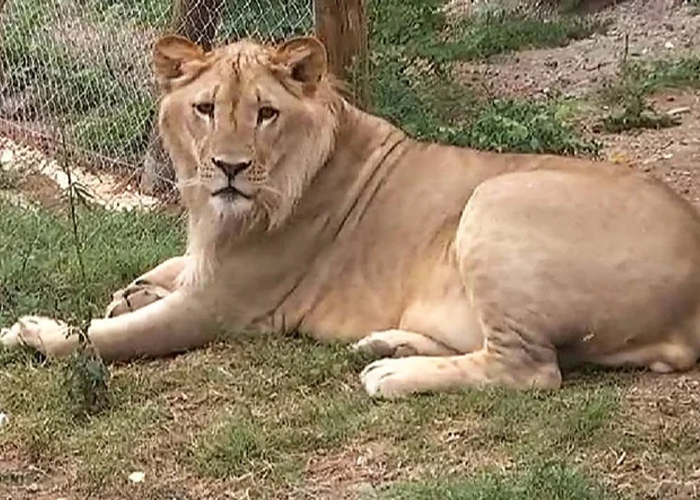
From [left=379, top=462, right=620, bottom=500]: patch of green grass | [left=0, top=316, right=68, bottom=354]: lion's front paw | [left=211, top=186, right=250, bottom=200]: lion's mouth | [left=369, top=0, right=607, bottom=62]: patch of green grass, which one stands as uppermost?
[left=211, top=186, right=250, bottom=200]: lion's mouth

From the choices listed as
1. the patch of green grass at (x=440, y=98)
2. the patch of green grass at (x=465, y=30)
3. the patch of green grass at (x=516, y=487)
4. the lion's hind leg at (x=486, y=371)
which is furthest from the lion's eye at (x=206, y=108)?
the patch of green grass at (x=465, y=30)

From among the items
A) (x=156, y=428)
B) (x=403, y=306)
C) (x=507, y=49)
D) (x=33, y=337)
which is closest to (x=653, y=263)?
(x=403, y=306)

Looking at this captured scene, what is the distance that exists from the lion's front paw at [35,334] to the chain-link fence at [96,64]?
3.15 meters

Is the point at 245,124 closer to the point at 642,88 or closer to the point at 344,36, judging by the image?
the point at 344,36

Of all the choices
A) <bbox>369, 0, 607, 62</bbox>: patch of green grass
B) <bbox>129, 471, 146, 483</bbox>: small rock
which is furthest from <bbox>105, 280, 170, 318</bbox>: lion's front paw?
<bbox>369, 0, 607, 62</bbox>: patch of green grass

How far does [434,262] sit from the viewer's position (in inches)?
214

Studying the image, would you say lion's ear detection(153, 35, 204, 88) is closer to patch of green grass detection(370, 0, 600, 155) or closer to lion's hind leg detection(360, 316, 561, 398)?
lion's hind leg detection(360, 316, 561, 398)

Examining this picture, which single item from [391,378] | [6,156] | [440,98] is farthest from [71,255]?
[440,98]

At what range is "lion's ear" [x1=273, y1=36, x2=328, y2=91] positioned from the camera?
550 centimetres

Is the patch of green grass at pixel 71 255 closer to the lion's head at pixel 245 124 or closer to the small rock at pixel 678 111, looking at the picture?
the lion's head at pixel 245 124

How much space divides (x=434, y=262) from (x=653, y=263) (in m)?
0.77

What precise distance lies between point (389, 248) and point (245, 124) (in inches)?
26.1

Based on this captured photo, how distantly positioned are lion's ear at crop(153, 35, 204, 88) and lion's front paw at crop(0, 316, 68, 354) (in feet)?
3.11

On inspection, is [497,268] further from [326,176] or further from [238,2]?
[238,2]
